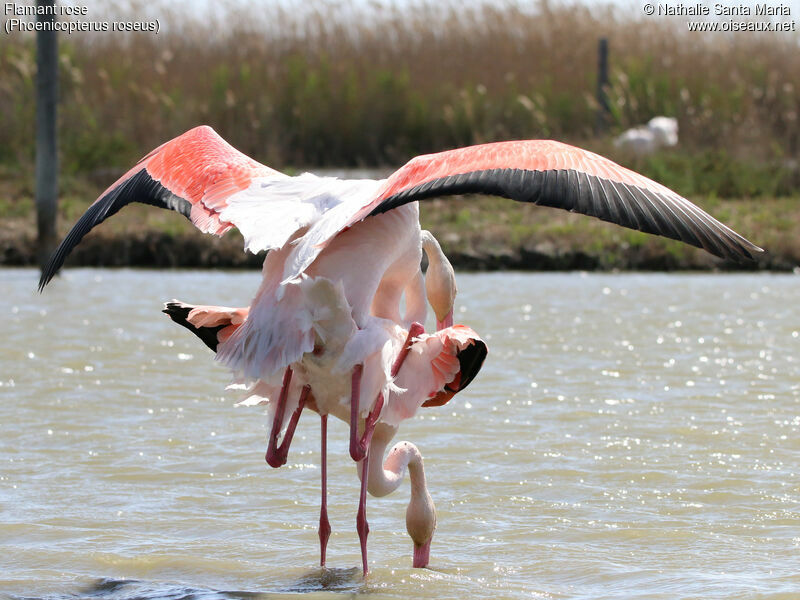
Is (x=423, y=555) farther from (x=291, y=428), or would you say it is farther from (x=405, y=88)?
(x=405, y=88)

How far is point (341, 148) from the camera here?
1437 cm

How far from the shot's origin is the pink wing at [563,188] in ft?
10.8

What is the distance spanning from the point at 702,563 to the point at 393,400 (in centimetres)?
106

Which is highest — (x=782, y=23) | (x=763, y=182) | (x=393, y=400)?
(x=782, y=23)

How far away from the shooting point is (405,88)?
14617 millimetres

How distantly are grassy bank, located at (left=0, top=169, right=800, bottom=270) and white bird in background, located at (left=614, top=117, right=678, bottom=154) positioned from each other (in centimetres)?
202

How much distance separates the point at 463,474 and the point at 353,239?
4.73 ft

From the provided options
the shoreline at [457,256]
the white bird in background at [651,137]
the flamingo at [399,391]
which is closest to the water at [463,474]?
the flamingo at [399,391]

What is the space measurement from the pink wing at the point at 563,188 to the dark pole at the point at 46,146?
6699mm

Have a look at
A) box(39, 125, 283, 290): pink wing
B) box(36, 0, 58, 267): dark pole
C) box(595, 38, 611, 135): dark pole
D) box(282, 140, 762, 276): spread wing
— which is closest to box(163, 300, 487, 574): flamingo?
box(39, 125, 283, 290): pink wing

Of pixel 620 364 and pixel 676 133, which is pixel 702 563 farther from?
pixel 676 133

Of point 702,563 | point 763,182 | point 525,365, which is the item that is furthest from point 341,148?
point 702,563

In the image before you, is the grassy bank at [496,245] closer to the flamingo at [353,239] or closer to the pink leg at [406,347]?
the flamingo at [353,239]

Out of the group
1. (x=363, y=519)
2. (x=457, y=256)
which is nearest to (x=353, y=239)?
(x=363, y=519)
